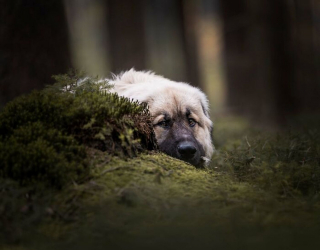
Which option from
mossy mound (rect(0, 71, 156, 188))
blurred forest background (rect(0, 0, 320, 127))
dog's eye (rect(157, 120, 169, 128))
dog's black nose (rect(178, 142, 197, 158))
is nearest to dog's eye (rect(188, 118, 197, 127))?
dog's eye (rect(157, 120, 169, 128))

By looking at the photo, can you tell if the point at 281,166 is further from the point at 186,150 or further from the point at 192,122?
the point at 192,122

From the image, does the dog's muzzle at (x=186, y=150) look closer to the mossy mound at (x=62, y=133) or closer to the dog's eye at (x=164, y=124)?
the dog's eye at (x=164, y=124)

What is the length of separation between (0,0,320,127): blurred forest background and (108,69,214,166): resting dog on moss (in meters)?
2.17

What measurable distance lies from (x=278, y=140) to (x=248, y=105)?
8454 millimetres

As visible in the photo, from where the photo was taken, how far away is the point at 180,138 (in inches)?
209

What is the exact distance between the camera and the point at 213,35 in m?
18.6

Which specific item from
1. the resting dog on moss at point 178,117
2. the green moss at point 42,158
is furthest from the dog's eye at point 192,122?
the green moss at point 42,158

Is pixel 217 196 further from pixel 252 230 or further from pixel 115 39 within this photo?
pixel 115 39

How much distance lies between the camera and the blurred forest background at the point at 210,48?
294 inches

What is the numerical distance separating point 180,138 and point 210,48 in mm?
14150

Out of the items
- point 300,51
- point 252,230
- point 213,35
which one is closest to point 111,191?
point 252,230

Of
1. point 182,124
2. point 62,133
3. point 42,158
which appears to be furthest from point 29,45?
point 42,158

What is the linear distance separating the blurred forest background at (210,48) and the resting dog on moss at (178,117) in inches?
85.3

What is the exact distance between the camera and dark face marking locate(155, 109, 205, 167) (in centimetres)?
516
